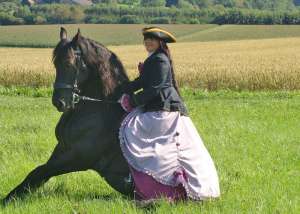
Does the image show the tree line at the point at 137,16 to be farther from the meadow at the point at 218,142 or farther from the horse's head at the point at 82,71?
the horse's head at the point at 82,71

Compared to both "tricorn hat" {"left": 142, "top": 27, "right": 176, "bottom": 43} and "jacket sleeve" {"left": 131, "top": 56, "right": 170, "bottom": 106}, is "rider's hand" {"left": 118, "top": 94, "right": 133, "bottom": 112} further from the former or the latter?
"tricorn hat" {"left": 142, "top": 27, "right": 176, "bottom": 43}

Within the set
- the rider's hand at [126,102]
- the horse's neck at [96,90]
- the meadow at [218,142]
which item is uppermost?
the horse's neck at [96,90]

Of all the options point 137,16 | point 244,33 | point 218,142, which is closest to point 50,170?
point 218,142

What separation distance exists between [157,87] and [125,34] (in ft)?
253

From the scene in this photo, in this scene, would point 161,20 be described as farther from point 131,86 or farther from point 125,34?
point 131,86

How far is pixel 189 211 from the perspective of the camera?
646 cm

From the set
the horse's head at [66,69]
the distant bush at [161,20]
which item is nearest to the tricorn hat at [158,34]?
the horse's head at [66,69]

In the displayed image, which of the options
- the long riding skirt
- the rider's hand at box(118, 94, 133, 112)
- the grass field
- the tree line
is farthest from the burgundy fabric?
the tree line

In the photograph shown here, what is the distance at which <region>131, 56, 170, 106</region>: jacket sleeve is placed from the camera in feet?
21.7

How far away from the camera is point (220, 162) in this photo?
990 cm

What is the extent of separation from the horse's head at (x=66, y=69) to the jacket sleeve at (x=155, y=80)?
2.27ft

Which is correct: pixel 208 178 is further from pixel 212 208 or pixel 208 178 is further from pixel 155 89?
pixel 155 89

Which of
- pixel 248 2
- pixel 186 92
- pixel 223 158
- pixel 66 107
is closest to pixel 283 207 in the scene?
pixel 66 107

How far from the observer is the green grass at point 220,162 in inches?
267
